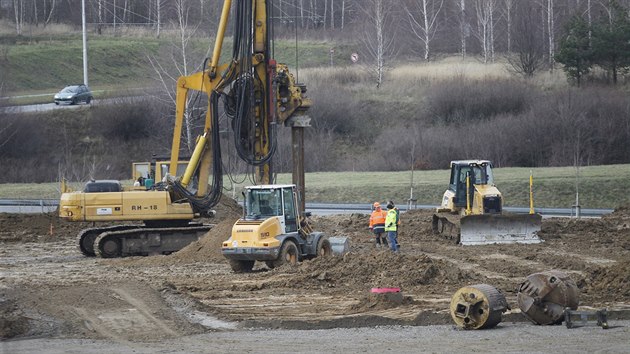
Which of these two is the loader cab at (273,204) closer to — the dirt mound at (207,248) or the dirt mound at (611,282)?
the dirt mound at (207,248)

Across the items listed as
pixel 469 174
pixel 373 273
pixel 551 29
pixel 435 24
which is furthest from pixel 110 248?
pixel 435 24

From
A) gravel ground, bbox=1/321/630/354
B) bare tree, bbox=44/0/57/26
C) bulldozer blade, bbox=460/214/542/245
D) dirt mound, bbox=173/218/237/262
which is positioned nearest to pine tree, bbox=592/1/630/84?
bulldozer blade, bbox=460/214/542/245

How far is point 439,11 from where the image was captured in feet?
262

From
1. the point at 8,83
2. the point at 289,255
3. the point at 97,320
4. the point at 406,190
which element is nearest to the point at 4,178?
the point at 8,83

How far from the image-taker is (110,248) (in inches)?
1175

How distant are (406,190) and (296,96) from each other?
21.7m

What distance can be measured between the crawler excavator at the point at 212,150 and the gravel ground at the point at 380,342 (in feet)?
27.7

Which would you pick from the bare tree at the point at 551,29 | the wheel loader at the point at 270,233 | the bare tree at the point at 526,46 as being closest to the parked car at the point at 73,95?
→ the bare tree at the point at 526,46

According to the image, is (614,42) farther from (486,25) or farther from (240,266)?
(240,266)

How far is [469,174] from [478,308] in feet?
52.5

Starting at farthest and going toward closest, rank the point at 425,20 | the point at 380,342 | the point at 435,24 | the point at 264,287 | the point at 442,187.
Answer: the point at 435,24, the point at 425,20, the point at 442,187, the point at 264,287, the point at 380,342

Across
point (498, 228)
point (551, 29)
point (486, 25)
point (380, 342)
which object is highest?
point (486, 25)

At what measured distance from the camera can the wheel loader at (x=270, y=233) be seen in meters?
24.1

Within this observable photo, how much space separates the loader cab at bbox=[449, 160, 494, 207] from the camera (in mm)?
32531
